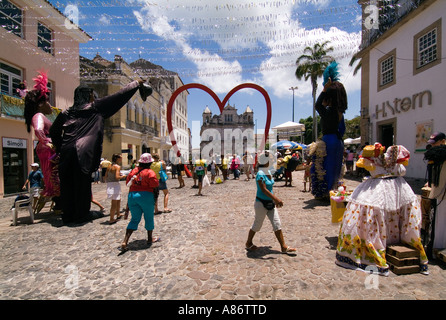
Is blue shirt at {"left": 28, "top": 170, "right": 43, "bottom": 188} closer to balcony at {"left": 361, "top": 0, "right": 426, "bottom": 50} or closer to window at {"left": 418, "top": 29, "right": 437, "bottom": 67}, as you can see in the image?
balcony at {"left": 361, "top": 0, "right": 426, "bottom": 50}

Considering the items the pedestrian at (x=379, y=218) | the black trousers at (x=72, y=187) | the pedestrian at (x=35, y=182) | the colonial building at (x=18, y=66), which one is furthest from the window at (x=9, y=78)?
the pedestrian at (x=379, y=218)

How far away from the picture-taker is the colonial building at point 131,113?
19812 millimetres

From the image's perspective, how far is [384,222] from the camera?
2936 mm

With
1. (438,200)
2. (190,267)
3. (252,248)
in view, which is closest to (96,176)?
(190,267)

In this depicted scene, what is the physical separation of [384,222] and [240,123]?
206 ft

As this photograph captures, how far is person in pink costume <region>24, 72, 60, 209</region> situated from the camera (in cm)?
630

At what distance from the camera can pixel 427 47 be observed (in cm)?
1012

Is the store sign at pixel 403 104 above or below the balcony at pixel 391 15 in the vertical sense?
below

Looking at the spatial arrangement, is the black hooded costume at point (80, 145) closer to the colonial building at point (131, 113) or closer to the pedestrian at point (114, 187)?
the pedestrian at point (114, 187)

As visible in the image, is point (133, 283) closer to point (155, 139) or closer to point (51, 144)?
point (51, 144)

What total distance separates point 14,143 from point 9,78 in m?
2.92

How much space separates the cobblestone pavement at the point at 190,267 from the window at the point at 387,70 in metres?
11.1

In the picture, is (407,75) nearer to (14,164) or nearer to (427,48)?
(427,48)
